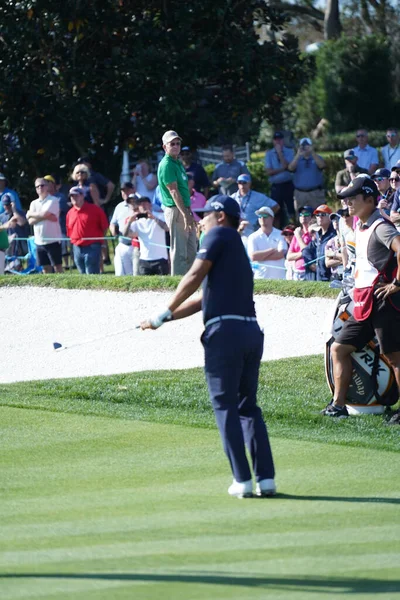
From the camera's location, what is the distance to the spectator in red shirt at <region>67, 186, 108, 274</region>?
18.4m

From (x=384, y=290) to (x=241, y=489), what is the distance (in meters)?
2.86

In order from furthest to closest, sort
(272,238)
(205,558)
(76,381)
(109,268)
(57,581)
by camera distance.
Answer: (109,268), (272,238), (76,381), (205,558), (57,581)

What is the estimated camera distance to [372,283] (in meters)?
9.39

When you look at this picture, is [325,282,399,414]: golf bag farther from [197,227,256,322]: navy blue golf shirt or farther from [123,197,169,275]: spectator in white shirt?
[123,197,169,275]: spectator in white shirt

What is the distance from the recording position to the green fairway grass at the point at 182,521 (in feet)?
17.2

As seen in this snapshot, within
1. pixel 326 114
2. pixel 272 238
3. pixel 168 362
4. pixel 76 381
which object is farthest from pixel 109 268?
pixel 326 114

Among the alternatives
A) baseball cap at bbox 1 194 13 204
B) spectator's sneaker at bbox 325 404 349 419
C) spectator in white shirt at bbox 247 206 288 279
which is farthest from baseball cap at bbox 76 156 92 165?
spectator's sneaker at bbox 325 404 349 419

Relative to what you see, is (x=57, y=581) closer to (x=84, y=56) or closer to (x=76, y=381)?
(x=76, y=381)

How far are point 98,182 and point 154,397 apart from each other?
10.7 meters

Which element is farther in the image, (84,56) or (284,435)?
(84,56)

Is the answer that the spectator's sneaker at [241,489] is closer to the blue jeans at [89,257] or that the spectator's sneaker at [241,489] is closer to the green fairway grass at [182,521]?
the green fairway grass at [182,521]

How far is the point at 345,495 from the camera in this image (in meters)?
7.04

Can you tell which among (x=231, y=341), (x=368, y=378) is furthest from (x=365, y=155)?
(x=231, y=341)

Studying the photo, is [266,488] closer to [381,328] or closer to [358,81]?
[381,328]
